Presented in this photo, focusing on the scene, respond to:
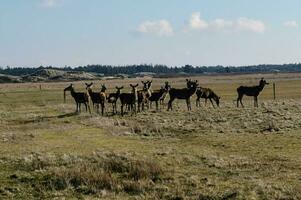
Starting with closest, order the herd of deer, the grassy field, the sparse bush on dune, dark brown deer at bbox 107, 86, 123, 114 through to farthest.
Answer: the grassy field → the sparse bush on dune → the herd of deer → dark brown deer at bbox 107, 86, 123, 114

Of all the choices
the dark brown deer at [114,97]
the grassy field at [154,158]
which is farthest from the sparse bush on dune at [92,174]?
the dark brown deer at [114,97]

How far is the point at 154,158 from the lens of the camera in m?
21.4

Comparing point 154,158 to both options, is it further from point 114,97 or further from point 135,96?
point 114,97

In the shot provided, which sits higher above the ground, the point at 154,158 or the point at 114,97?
the point at 114,97

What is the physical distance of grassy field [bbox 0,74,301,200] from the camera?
16.6 metres

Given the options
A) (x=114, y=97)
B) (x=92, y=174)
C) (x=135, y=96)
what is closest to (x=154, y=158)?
(x=92, y=174)

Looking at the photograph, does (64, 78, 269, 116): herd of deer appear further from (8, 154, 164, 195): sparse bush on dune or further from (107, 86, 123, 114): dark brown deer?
(8, 154, 164, 195): sparse bush on dune

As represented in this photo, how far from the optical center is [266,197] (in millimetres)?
15062

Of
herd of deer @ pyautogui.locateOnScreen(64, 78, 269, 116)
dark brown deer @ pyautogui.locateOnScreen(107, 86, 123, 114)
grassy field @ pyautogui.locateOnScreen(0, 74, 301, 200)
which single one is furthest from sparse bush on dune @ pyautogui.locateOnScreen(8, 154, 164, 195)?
dark brown deer @ pyautogui.locateOnScreen(107, 86, 123, 114)

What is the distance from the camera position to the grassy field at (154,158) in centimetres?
1659

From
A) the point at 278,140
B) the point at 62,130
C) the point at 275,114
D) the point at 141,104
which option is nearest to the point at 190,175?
the point at 278,140

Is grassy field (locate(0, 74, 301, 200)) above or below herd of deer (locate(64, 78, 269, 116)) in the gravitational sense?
below

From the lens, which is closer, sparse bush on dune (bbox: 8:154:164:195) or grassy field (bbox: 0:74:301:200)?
grassy field (bbox: 0:74:301:200)

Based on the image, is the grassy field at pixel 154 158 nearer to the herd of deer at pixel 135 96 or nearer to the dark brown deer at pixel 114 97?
the herd of deer at pixel 135 96
